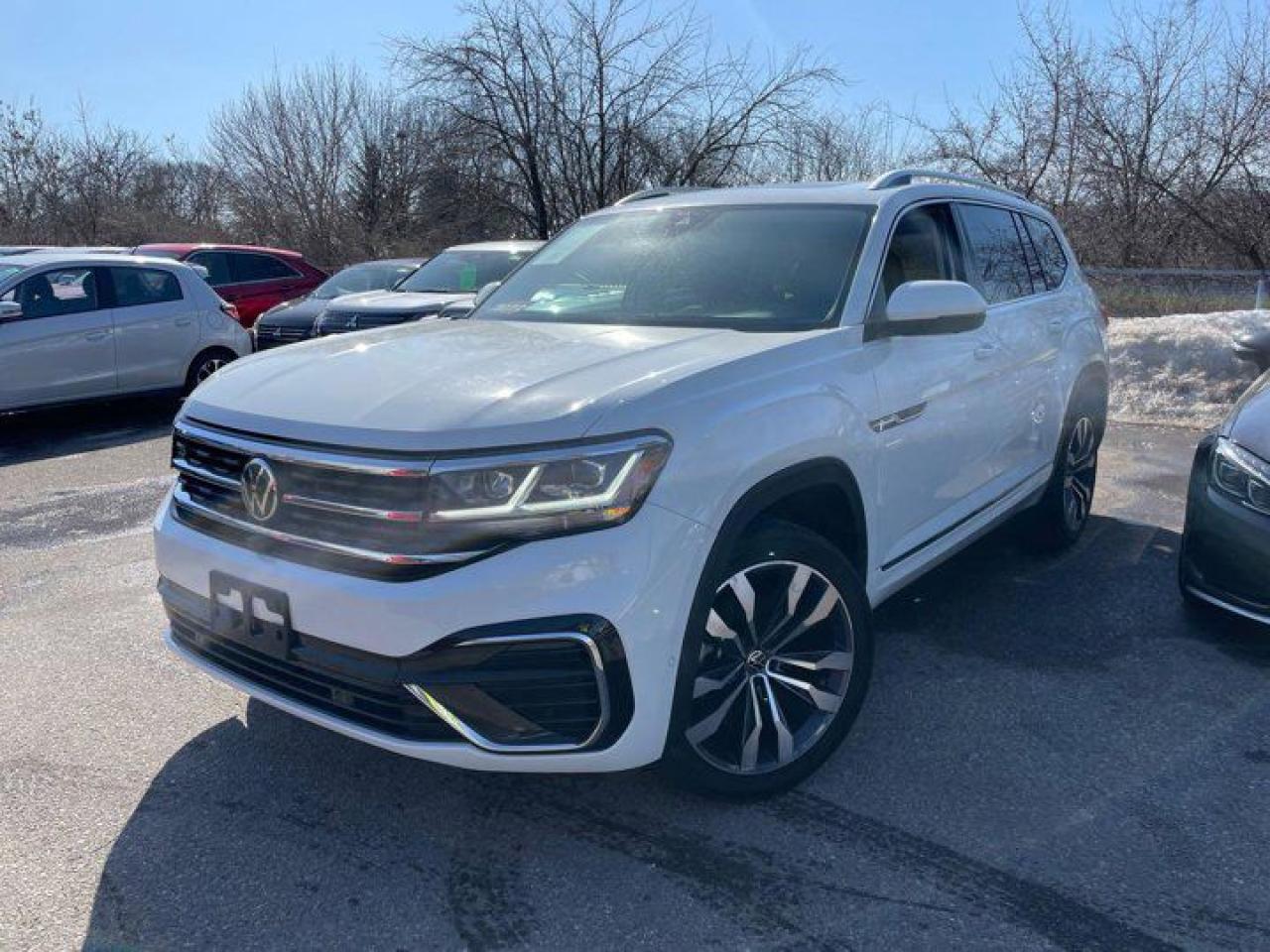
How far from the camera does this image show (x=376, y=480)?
8.39 ft

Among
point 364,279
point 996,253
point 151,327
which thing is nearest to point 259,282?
point 364,279

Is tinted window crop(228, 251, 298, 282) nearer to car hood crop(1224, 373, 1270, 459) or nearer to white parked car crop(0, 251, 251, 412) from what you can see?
white parked car crop(0, 251, 251, 412)

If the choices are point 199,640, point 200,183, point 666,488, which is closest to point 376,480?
point 666,488

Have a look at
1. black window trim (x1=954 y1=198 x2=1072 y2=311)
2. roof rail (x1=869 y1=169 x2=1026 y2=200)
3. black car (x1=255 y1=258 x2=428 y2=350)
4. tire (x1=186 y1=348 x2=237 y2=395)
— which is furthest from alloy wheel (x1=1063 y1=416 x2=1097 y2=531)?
tire (x1=186 y1=348 x2=237 y2=395)

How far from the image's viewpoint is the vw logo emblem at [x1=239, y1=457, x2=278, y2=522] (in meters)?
2.74

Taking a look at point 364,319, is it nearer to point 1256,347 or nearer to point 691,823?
point 1256,347

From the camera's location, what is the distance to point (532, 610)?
2441mm

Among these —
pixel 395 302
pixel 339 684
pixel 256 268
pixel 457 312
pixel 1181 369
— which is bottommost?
pixel 1181 369

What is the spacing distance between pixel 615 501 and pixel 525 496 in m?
0.22

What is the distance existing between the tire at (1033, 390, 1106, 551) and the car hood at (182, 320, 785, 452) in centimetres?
262

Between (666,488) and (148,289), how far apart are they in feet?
29.0

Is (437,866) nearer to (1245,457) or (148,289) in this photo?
(1245,457)

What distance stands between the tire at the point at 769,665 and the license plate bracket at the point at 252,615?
1027 mm

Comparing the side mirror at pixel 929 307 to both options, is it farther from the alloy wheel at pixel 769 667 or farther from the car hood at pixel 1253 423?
the car hood at pixel 1253 423
